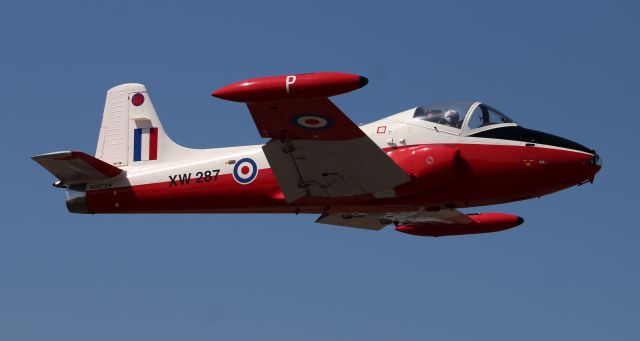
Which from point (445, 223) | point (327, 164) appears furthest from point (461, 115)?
point (445, 223)

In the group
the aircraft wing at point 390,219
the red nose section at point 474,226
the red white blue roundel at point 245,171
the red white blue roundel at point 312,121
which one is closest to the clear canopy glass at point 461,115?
the red white blue roundel at point 312,121

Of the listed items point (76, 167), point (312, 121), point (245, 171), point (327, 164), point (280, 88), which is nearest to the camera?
point (280, 88)

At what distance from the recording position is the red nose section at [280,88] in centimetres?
1674

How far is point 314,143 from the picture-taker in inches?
743

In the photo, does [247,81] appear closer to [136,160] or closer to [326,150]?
[326,150]

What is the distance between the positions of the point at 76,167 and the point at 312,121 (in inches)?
231

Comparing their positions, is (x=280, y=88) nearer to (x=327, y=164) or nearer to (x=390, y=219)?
(x=327, y=164)

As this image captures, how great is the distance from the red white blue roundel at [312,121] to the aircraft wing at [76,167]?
5255 millimetres

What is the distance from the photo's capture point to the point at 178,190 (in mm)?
21156

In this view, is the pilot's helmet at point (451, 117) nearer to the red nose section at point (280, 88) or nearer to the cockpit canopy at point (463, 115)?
the cockpit canopy at point (463, 115)

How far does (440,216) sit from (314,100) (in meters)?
6.92

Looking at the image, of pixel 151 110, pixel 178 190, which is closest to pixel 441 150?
pixel 178 190

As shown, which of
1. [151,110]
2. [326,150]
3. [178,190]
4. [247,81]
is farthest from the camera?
[151,110]

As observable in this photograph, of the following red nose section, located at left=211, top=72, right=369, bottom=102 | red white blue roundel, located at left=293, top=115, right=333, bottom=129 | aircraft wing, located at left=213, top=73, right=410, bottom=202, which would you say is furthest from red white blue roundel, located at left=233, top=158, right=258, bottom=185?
red nose section, located at left=211, top=72, right=369, bottom=102
